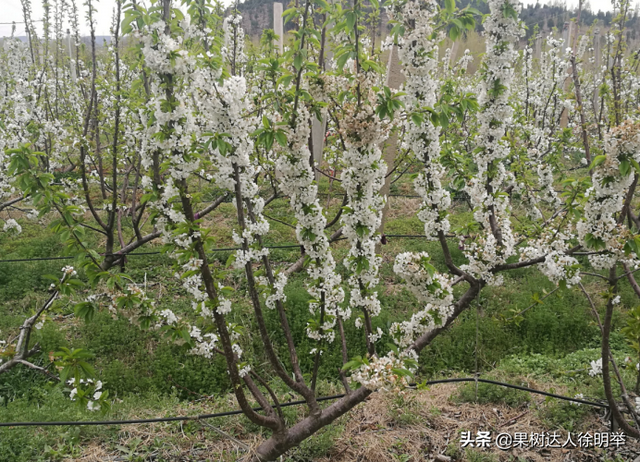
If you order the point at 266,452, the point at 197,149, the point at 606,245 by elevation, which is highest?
the point at 197,149

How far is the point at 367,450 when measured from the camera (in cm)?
309

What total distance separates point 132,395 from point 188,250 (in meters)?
2.83

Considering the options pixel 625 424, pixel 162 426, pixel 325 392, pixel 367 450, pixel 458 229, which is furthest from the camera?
pixel 325 392

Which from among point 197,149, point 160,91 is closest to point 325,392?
point 197,149

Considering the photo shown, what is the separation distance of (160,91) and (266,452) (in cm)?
238

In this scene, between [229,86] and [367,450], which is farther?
[367,450]

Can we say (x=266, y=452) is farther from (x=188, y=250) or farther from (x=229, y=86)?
(x=229, y=86)

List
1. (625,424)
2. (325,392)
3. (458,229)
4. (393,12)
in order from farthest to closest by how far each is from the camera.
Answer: (325,392), (625,424), (458,229), (393,12)

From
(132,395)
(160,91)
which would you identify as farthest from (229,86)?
(132,395)

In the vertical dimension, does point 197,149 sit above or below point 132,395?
above

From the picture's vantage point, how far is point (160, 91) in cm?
195

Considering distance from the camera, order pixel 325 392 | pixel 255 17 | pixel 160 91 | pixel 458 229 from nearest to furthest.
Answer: pixel 160 91
pixel 458 229
pixel 325 392
pixel 255 17

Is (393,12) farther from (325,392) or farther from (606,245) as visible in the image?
(325,392)

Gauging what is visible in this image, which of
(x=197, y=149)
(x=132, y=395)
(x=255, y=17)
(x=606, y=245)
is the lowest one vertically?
(x=132, y=395)
